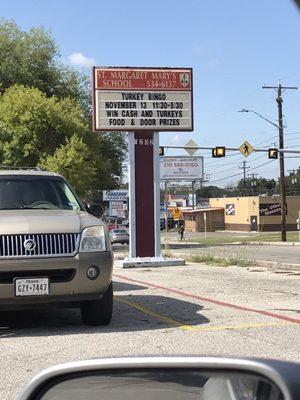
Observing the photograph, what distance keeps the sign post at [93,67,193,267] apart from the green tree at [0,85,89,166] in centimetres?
1142

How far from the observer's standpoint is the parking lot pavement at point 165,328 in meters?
6.14

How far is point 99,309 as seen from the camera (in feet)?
25.1

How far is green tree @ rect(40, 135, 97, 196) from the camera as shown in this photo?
28578 mm

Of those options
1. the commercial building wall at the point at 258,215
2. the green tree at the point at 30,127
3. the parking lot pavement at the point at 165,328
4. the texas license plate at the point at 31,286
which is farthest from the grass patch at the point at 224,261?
the commercial building wall at the point at 258,215

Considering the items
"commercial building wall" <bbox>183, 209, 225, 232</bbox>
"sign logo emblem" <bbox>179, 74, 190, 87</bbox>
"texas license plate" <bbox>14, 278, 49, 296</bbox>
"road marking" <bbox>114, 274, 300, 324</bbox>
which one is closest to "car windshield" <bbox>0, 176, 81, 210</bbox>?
"texas license plate" <bbox>14, 278, 49, 296</bbox>

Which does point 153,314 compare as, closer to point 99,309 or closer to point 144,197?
point 99,309

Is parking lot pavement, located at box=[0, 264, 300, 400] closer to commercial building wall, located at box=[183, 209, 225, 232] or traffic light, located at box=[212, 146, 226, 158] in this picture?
traffic light, located at box=[212, 146, 226, 158]

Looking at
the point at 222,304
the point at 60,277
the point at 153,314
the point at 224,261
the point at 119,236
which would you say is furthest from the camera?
the point at 119,236

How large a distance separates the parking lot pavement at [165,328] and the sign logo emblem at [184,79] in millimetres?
8901

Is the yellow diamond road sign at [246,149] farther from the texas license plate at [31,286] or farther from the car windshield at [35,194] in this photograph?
the texas license plate at [31,286]

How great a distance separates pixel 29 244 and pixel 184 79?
43.3 ft

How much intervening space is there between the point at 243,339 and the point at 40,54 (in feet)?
106

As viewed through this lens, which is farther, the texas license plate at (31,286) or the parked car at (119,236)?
the parked car at (119,236)

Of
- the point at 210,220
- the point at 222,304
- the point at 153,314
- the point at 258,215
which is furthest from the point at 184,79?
the point at 210,220
